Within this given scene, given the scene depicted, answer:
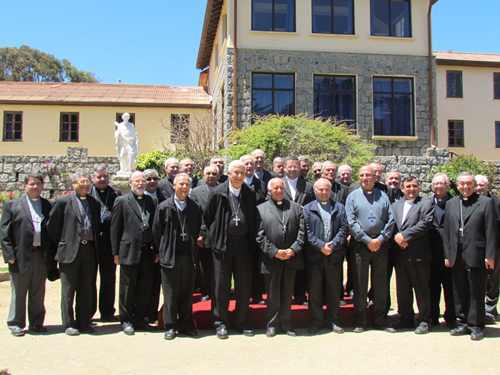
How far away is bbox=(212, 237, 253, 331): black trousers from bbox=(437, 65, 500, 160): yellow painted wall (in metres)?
22.3

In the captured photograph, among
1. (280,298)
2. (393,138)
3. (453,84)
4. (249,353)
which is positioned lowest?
(249,353)

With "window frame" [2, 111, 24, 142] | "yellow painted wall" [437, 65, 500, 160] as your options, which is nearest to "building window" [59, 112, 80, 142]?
"window frame" [2, 111, 24, 142]

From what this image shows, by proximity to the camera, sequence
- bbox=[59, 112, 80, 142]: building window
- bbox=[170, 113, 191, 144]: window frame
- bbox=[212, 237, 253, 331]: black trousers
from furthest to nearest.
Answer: bbox=[59, 112, 80, 142]: building window < bbox=[170, 113, 191, 144]: window frame < bbox=[212, 237, 253, 331]: black trousers

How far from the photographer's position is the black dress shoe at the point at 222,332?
205 inches

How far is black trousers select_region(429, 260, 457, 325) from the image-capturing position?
227 inches

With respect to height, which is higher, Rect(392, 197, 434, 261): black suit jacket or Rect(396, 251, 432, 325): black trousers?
Rect(392, 197, 434, 261): black suit jacket

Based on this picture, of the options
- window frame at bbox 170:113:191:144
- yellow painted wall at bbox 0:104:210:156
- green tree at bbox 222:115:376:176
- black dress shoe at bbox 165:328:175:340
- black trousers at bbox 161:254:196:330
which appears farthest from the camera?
yellow painted wall at bbox 0:104:210:156

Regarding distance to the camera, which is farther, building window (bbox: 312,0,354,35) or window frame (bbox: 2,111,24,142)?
window frame (bbox: 2,111,24,142)

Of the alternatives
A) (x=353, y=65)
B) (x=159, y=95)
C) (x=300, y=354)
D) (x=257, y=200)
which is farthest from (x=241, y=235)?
(x=159, y=95)

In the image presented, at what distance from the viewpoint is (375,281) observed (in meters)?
5.64

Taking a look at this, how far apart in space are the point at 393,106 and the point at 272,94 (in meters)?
4.69

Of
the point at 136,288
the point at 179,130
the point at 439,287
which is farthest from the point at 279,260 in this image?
the point at 179,130

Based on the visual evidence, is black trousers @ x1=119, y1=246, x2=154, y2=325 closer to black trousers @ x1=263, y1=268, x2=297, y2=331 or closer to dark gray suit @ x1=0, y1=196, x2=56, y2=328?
dark gray suit @ x1=0, y1=196, x2=56, y2=328

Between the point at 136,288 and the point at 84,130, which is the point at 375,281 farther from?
the point at 84,130
